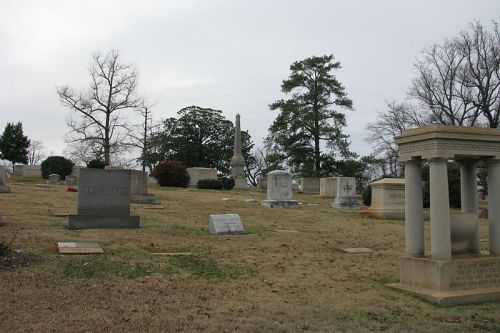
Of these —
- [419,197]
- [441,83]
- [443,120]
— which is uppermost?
[441,83]

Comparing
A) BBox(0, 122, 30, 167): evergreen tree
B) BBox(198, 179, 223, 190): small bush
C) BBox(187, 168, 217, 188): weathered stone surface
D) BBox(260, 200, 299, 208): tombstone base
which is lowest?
BBox(260, 200, 299, 208): tombstone base

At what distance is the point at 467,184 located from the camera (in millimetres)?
7648

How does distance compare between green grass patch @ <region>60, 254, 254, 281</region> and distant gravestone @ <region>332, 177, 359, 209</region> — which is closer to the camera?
green grass patch @ <region>60, 254, 254, 281</region>

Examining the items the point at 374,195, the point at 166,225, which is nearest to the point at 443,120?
the point at 374,195

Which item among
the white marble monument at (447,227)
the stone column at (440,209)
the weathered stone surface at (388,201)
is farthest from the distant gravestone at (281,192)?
the stone column at (440,209)

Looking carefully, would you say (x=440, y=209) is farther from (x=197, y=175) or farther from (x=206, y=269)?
(x=197, y=175)

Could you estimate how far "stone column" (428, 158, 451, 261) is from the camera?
21.8 feet

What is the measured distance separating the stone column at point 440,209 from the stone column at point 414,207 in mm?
440

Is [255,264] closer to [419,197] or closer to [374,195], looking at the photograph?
[419,197]

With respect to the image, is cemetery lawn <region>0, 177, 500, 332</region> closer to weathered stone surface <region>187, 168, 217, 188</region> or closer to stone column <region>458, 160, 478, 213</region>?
stone column <region>458, 160, 478, 213</region>

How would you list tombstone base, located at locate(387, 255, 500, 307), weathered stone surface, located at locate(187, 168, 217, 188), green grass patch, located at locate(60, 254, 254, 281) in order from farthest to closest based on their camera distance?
1. weathered stone surface, located at locate(187, 168, 217, 188)
2. green grass patch, located at locate(60, 254, 254, 281)
3. tombstone base, located at locate(387, 255, 500, 307)

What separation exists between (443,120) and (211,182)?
19731 mm

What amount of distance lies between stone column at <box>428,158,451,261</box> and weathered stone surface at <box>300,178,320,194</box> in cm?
3482

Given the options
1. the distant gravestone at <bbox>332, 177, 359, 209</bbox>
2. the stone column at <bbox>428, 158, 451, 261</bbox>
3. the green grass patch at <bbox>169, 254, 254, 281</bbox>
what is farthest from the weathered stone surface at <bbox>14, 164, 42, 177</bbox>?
the stone column at <bbox>428, 158, 451, 261</bbox>
